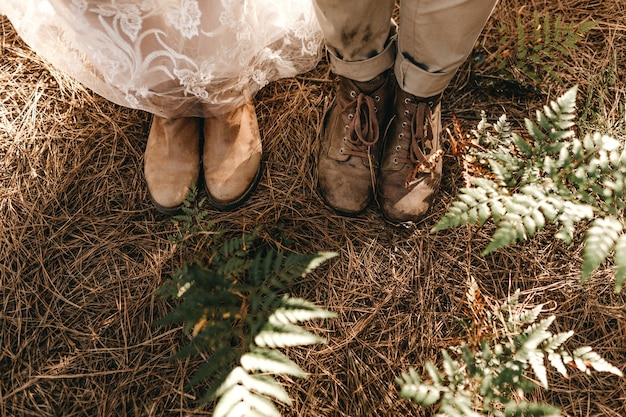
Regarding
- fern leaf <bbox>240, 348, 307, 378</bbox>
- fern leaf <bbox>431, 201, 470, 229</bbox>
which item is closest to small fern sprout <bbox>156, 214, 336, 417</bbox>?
fern leaf <bbox>240, 348, 307, 378</bbox>

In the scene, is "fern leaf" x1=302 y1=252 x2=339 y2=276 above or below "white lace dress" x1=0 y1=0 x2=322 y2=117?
below

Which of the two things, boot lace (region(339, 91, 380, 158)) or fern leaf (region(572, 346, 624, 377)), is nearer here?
fern leaf (region(572, 346, 624, 377))

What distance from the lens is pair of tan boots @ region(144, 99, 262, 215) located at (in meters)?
1.45

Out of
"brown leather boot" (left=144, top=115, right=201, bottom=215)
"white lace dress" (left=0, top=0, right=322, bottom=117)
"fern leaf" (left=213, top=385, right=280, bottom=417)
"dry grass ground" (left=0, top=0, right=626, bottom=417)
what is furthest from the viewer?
"brown leather boot" (left=144, top=115, right=201, bottom=215)

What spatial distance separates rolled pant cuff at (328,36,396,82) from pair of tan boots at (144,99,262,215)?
1.29 feet

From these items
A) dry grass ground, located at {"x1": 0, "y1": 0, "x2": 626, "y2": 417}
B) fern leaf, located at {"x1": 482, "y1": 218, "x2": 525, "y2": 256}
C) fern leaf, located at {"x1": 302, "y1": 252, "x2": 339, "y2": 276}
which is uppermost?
fern leaf, located at {"x1": 482, "y1": 218, "x2": 525, "y2": 256}

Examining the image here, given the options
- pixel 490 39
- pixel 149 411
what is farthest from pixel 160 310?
pixel 490 39

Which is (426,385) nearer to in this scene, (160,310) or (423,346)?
(423,346)

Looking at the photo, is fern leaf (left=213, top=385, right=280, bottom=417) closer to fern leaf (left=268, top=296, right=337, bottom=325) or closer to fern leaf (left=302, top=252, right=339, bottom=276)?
fern leaf (left=268, top=296, right=337, bottom=325)

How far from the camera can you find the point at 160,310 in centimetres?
139

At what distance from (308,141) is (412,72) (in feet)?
1.52

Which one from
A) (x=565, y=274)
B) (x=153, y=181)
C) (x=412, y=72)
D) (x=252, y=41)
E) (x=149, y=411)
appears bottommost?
(x=149, y=411)

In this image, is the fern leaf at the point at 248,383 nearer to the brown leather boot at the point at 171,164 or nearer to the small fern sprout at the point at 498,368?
the small fern sprout at the point at 498,368

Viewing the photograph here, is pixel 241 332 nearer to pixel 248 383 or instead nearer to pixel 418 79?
pixel 248 383
